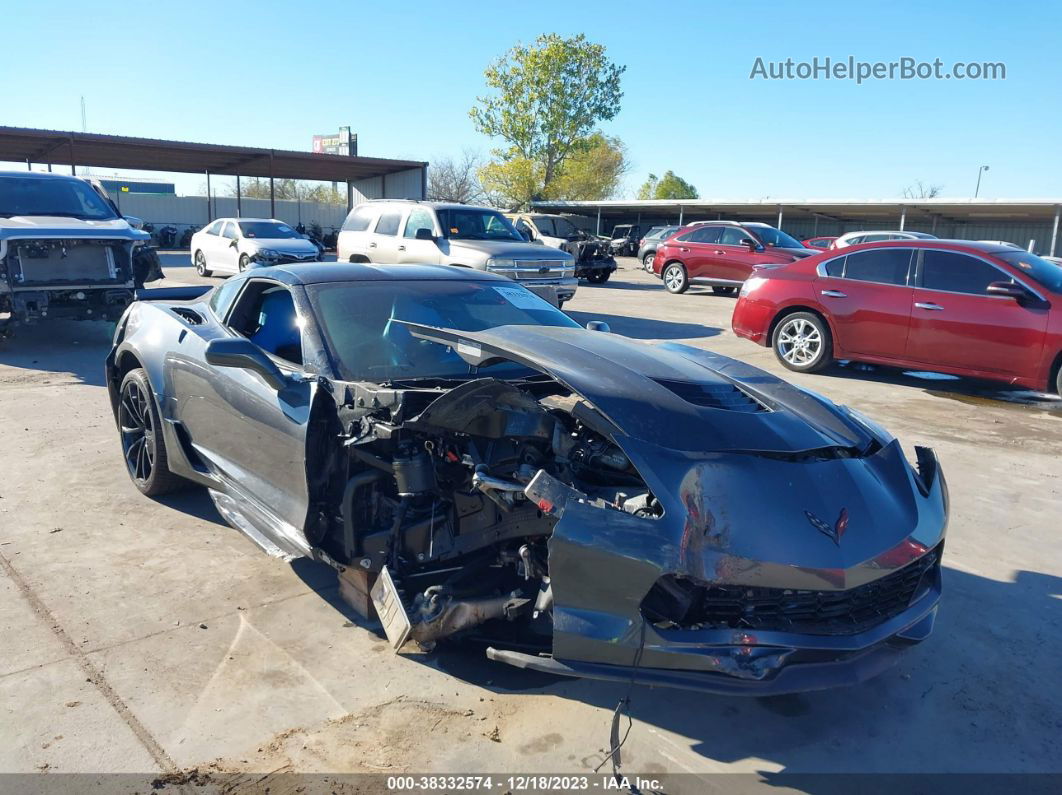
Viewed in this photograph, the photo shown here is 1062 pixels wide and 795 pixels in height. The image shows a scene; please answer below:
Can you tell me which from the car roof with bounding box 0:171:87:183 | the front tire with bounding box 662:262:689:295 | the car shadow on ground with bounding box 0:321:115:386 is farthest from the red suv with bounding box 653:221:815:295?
the car roof with bounding box 0:171:87:183

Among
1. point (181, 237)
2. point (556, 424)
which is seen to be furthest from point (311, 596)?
point (181, 237)

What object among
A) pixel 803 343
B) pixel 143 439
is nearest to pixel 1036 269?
pixel 803 343

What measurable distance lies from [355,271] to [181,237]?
37129 millimetres

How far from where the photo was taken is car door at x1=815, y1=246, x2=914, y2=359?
8.73 meters

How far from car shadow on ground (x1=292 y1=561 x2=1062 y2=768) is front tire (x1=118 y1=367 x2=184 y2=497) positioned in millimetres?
1771

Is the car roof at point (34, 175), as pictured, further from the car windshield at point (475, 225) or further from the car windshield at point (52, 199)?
the car windshield at point (475, 225)

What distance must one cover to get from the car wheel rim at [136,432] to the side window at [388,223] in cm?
886

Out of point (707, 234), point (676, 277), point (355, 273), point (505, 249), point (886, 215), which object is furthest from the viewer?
point (886, 215)

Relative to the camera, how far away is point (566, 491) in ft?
8.72

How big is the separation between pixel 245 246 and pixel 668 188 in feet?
243

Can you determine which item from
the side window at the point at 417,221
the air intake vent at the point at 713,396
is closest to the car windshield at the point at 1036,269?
the air intake vent at the point at 713,396

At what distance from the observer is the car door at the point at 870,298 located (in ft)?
28.7

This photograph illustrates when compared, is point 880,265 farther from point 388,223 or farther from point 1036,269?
point 388,223

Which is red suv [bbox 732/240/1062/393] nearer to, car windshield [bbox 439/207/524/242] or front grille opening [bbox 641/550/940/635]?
car windshield [bbox 439/207/524/242]
